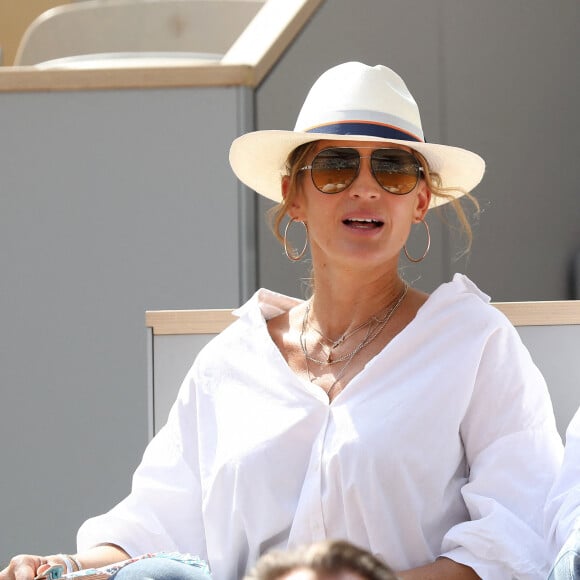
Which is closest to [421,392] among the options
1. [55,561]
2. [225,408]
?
[225,408]

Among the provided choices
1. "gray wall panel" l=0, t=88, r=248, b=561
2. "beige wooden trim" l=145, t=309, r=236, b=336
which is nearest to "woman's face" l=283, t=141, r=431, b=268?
"beige wooden trim" l=145, t=309, r=236, b=336

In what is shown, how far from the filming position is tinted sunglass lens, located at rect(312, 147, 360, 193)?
107 inches

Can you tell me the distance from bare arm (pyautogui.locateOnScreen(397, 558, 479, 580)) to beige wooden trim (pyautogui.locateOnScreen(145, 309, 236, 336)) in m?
0.97

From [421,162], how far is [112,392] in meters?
1.68

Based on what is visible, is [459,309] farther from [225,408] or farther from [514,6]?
[514,6]

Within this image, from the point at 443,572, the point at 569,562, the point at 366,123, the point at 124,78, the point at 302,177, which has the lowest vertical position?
the point at 443,572

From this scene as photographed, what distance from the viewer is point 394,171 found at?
272 centimetres

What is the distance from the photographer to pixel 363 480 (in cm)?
246

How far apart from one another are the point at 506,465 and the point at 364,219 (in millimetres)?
609

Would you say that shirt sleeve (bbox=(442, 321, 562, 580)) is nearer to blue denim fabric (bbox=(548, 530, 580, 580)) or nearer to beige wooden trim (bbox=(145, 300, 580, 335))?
blue denim fabric (bbox=(548, 530, 580, 580))

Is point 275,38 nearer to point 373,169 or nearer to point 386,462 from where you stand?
point 373,169

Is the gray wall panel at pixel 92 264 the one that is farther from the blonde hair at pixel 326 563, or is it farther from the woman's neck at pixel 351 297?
the blonde hair at pixel 326 563

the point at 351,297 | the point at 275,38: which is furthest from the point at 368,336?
the point at 275,38

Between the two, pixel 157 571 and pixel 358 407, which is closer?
pixel 157 571
